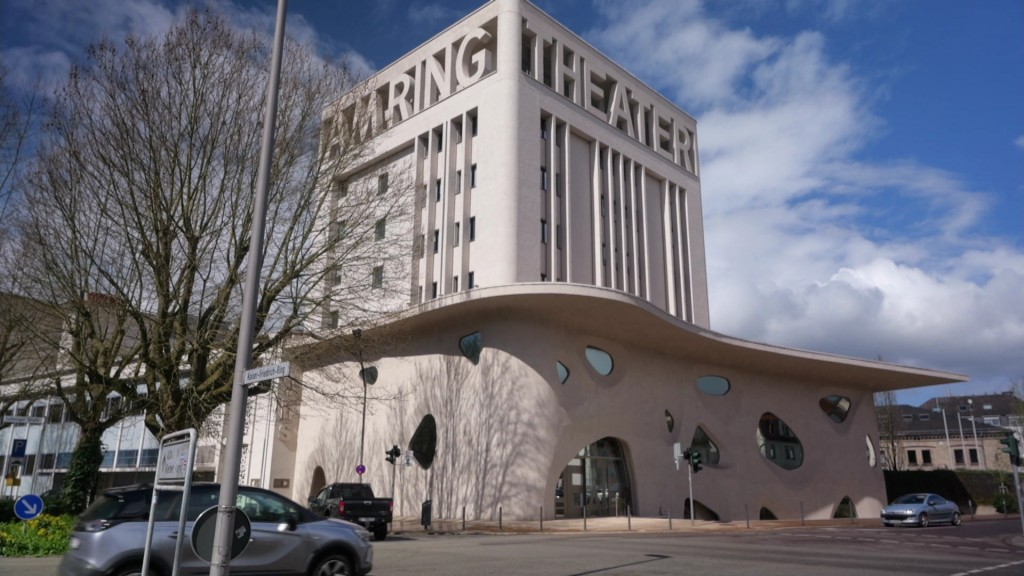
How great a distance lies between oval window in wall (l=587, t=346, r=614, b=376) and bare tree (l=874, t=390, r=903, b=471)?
43244 mm

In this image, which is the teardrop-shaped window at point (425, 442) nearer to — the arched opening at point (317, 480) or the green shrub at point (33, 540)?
the arched opening at point (317, 480)

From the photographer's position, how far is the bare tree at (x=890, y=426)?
6631cm

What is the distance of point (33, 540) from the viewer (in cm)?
1408

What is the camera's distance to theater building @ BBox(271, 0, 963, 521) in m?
29.0

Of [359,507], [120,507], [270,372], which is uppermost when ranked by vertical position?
[270,372]

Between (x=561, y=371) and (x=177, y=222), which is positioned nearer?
(x=177, y=222)

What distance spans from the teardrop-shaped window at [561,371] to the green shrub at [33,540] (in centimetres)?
1853

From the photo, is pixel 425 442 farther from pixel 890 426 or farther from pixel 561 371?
pixel 890 426

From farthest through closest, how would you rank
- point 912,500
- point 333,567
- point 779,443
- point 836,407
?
point 836,407, point 779,443, point 912,500, point 333,567

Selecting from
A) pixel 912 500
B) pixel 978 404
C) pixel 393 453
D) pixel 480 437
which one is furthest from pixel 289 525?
pixel 978 404

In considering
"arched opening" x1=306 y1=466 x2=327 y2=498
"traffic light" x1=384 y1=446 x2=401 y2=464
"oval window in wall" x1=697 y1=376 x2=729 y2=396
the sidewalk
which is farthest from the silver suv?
"oval window in wall" x1=697 y1=376 x2=729 y2=396

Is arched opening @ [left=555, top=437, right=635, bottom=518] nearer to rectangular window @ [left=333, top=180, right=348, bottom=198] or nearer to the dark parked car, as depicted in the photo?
the dark parked car

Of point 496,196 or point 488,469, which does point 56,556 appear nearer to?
point 488,469

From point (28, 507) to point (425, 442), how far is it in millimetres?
20379
